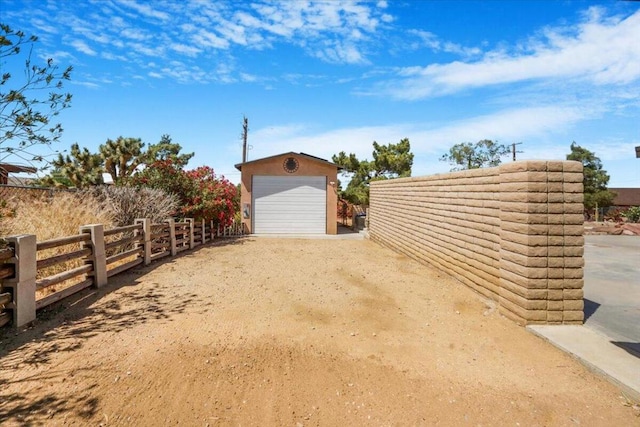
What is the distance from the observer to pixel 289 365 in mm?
3619

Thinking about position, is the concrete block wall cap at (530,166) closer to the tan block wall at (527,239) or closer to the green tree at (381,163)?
the tan block wall at (527,239)

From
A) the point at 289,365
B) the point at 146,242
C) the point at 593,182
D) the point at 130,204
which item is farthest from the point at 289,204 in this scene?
the point at 593,182

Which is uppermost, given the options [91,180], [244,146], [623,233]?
[244,146]

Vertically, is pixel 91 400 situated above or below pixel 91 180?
Result: below

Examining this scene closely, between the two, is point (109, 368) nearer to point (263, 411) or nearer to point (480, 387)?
point (263, 411)

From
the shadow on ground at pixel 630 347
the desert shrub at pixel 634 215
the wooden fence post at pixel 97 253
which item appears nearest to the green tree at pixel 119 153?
the wooden fence post at pixel 97 253

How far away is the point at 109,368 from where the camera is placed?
3.44 metres

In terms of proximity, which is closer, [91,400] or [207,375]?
[91,400]

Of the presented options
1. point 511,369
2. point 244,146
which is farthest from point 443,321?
point 244,146

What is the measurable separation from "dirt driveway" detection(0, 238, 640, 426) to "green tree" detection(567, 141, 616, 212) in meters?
34.5

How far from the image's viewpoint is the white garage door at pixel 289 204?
15898mm

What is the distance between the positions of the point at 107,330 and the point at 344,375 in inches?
127

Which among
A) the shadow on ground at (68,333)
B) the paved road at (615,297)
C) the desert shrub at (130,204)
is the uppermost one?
the desert shrub at (130,204)

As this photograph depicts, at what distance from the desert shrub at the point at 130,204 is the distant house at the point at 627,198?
5049cm
